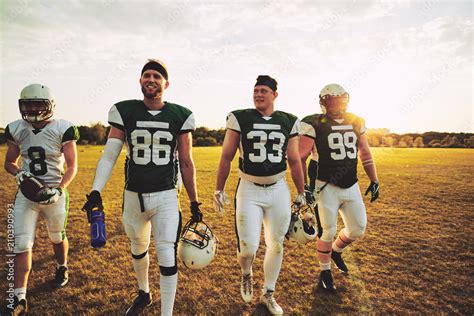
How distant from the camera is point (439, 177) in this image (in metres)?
16.2

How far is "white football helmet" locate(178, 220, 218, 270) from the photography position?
352cm

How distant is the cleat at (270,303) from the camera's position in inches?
152

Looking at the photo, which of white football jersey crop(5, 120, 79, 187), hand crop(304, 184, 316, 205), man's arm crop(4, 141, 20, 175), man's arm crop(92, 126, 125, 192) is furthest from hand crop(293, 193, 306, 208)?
man's arm crop(4, 141, 20, 175)

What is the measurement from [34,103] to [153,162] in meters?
1.80

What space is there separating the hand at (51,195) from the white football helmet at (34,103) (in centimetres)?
89

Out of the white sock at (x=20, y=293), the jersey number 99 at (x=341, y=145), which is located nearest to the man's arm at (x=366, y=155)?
the jersey number 99 at (x=341, y=145)

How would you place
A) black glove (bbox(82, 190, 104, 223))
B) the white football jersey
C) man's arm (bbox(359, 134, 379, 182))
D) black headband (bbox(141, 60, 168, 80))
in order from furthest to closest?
man's arm (bbox(359, 134, 379, 182)), the white football jersey, black headband (bbox(141, 60, 168, 80)), black glove (bbox(82, 190, 104, 223))

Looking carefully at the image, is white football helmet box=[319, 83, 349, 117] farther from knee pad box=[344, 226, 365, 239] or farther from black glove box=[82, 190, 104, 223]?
black glove box=[82, 190, 104, 223]

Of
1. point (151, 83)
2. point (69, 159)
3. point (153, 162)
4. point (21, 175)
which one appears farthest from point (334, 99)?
point (21, 175)

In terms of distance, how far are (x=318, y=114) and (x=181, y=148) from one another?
7.17 feet

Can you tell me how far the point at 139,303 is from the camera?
3.94 m

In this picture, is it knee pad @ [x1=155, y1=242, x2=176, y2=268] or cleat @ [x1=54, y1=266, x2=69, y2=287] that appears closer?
knee pad @ [x1=155, y1=242, x2=176, y2=268]

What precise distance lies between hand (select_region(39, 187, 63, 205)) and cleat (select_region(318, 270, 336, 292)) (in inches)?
145

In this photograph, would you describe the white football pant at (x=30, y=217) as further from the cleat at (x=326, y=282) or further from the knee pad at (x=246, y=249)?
the cleat at (x=326, y=282)
